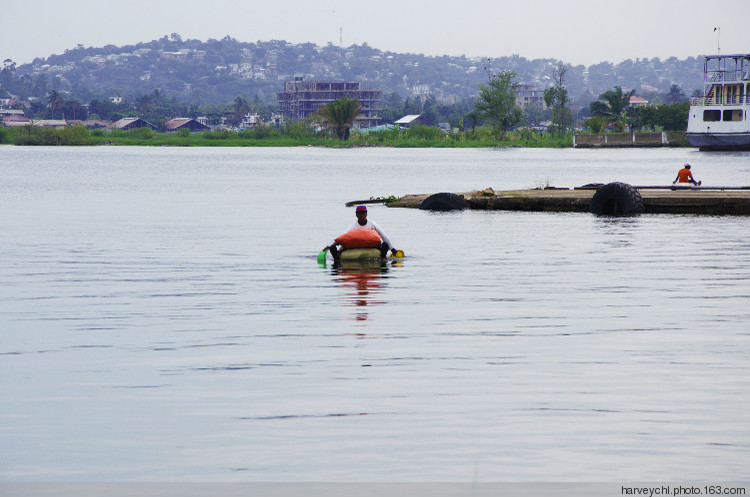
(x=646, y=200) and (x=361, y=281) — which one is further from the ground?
(x=646, y=200)

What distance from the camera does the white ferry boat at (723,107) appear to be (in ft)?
330

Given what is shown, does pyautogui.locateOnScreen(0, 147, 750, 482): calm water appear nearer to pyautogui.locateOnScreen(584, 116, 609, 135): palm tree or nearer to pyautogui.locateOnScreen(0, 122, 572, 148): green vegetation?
pyautogui.locateOnScreen(584, 116, 609, 135): palm tree

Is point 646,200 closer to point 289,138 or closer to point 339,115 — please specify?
point 339,115

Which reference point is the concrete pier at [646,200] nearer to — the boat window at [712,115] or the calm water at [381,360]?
the calm water at [381,360]

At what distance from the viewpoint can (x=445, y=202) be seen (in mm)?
38031

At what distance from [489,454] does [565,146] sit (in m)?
149

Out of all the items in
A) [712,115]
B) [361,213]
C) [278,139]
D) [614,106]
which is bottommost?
[278,139]

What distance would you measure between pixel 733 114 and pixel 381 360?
3835 inches

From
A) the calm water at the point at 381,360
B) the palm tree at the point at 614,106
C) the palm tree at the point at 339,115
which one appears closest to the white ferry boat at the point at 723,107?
the palm tree at the point at 614,106

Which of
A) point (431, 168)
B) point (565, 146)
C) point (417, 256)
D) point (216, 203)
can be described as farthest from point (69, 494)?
point (565, 146)

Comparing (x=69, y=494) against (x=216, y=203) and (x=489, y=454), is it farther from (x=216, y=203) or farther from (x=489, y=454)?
(x=216, y=203)

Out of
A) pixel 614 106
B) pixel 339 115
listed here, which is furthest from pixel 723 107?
pixel 339 115

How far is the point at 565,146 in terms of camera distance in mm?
153250

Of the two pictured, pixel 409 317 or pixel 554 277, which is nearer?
pixel 409 317
